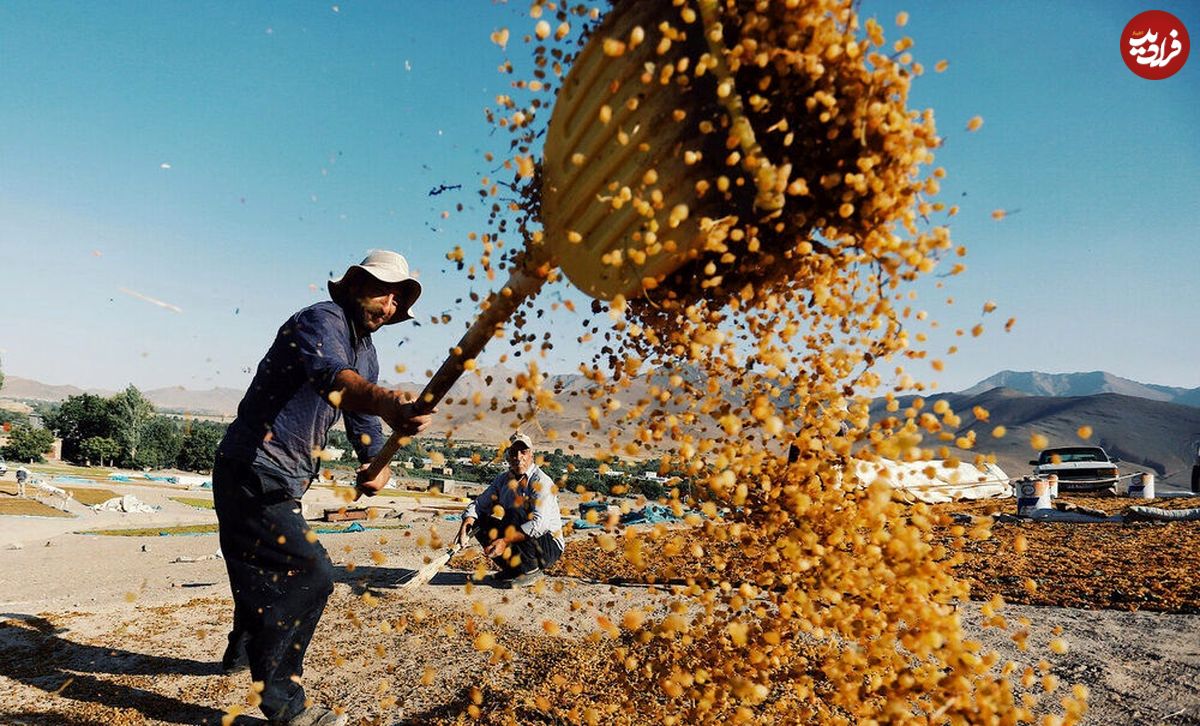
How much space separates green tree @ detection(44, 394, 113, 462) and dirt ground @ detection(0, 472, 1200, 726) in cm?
2955

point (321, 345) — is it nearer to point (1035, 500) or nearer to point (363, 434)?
point (363, 434)

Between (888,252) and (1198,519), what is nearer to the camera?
(888,252)

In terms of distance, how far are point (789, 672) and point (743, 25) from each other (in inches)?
80.8

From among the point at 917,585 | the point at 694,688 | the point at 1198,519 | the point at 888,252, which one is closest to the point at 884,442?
the point at 917,585

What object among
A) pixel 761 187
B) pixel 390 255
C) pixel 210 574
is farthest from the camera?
pixel 210 574

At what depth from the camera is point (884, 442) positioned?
1825 millimetres

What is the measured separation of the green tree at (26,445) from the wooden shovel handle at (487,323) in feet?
97.4

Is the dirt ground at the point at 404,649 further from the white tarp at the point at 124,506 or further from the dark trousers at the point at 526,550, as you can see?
the white tarp at the point at 124,506

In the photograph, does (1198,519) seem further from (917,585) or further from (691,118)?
(691,118)

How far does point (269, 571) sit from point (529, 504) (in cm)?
248

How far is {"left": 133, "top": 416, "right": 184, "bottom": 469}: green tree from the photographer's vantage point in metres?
27.4

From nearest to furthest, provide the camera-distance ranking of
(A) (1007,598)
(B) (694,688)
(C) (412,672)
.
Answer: (B) (694,688) < (C) (412,672) < (A) (1007,598)

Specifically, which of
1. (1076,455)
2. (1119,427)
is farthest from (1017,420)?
(1076,455)

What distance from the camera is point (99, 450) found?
26.5 metres
